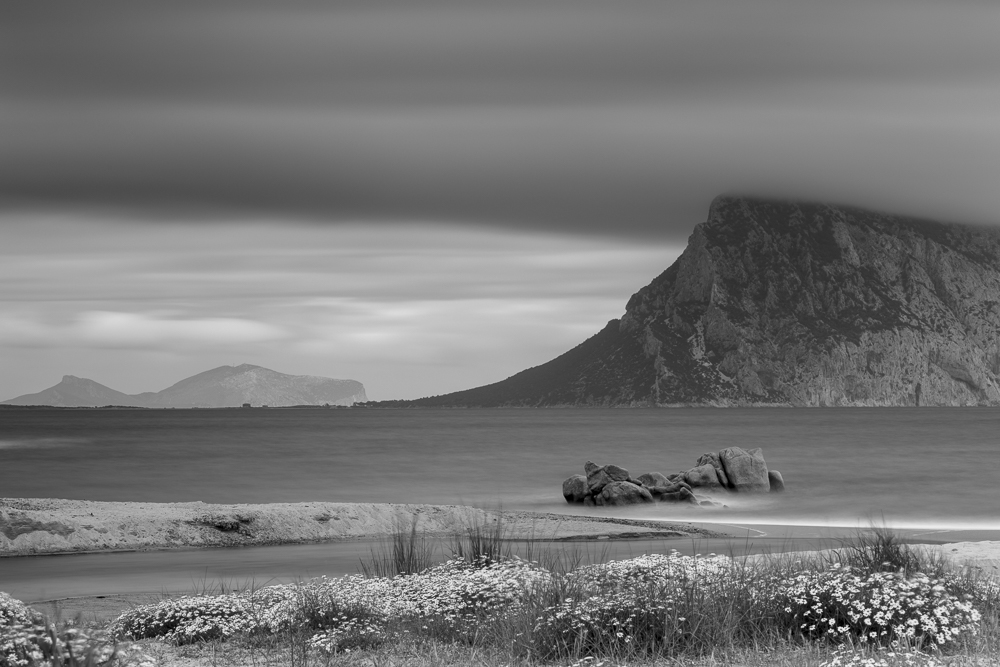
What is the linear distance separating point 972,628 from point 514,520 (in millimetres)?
18101

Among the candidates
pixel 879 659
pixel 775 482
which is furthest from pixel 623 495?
pixel 879 659

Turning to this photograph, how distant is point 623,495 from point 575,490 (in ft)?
11.1

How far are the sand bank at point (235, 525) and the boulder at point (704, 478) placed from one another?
54.4 feet

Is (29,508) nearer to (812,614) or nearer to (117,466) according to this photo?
(812,614)

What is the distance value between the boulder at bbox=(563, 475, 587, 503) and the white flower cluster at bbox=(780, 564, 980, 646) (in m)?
28.8

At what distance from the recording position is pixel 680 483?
38.9m

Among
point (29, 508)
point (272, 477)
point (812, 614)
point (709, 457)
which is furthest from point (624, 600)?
point (272, 477)

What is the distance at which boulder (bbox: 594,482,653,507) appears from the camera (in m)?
36.2

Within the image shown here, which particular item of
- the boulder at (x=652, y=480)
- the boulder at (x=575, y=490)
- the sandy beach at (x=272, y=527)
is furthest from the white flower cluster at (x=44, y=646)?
the boulder at (x=652, y=480)

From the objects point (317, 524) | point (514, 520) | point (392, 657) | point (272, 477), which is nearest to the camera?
point (392, 657)

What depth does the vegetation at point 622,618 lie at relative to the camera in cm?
→ 923

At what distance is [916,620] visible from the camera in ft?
30.0

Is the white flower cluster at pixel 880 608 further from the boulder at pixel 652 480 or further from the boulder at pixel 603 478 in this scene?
the boulder at pixel 652 480

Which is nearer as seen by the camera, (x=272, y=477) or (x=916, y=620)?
(x=916, y=620)
